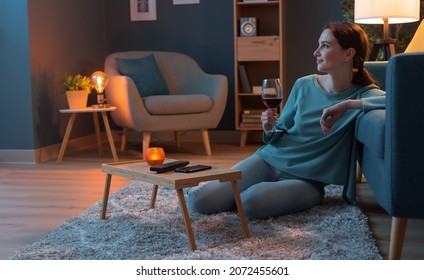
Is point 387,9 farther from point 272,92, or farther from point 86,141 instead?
point 86,141

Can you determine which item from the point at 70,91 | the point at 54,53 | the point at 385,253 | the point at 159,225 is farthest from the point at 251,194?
the point at 54,53

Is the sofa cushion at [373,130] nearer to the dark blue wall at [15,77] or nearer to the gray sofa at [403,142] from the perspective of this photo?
the gray sofa at [403,142]

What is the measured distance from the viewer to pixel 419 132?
74.9 inches

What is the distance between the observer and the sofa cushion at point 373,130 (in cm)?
207

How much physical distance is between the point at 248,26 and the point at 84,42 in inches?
58.4

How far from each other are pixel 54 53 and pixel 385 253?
11.5 ft

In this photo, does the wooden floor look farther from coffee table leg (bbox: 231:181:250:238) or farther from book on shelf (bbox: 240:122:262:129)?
coffee table leg (bbox: 231:181:250:238)

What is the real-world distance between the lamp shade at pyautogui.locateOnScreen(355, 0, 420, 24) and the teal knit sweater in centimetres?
141

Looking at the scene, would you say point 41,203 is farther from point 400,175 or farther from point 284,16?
point 284,16

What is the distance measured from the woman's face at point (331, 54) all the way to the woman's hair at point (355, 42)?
0.06ft

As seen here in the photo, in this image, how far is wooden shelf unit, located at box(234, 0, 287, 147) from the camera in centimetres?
534

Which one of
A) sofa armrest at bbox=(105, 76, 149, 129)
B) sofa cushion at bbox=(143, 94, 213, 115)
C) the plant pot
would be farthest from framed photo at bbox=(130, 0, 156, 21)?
the plant pot

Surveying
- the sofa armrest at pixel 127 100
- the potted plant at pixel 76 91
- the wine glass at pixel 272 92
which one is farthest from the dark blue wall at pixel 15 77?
the wine glass at pixel 272 92
